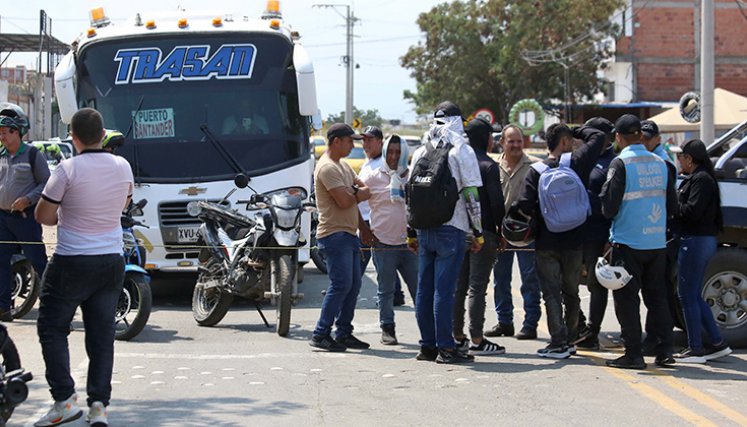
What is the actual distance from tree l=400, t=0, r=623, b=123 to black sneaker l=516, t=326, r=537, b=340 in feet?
124

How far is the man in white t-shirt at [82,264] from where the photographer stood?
253 inches

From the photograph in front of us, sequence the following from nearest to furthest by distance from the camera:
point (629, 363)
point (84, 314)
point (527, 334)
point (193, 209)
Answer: point (84, 314) → point (629, 363) → point (527, 334) → point (193, 209)

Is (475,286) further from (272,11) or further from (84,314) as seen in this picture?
(272,11)

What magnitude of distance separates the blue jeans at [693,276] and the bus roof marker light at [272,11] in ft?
20.5

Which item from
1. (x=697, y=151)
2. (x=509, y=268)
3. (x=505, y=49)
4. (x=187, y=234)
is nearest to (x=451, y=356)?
(x=509, y=268)

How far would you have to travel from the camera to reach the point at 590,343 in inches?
372

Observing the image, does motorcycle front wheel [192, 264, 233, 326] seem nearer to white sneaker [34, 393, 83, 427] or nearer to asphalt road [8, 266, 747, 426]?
asphalt road [8, 266, 747, 426]

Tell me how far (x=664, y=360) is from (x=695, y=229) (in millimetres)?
1061

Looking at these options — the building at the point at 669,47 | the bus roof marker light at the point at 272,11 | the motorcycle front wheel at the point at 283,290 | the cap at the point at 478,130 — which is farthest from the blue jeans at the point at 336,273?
the building at the point at 669,47

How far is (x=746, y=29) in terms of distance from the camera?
45781mm

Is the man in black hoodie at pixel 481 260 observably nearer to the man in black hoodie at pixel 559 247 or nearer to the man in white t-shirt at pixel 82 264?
the man in black hoodie at pixel 559 247

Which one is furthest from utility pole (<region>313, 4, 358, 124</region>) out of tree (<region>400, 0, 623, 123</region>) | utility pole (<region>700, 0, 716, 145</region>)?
utility pole (<region>700, 0, 716, 145</region>)

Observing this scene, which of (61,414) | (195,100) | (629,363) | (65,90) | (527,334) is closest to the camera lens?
(61,414)

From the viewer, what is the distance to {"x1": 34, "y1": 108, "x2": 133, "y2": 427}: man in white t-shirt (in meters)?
6.43
